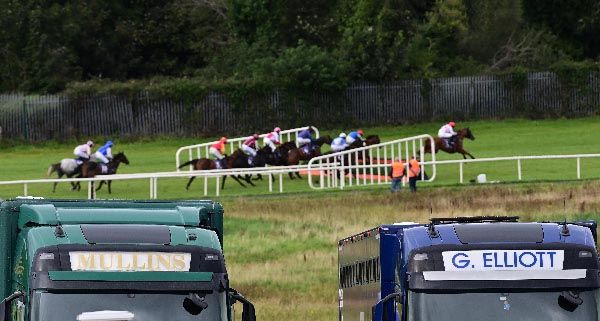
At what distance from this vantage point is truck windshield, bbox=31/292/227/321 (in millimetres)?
13172

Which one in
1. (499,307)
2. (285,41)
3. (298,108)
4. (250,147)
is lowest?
(250,147)

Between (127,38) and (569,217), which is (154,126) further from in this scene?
(569,217)

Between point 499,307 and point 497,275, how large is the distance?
25 centimetres

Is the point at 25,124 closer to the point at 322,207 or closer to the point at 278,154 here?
the point at 278,154

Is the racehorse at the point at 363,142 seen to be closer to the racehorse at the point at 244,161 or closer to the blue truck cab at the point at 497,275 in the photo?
the racehorse at the point at 244,161

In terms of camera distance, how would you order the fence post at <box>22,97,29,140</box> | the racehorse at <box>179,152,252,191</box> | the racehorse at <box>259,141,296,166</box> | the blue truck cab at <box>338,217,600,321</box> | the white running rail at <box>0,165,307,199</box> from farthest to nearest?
1. the fence post at <box>22,97,29,140</box>
2. the racehorse at <box>259,141,296,166</box>
3. the racehorse at <box>179,152,252,191</box>
4. the white running rail at <box>0,165,307,199</box>
5. the blue truck cab at <box>338,217,600,321</box>

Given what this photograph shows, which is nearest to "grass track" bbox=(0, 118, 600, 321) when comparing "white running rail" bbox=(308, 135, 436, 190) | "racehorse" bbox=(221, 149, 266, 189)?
"racehorse" bbox=(221, 149, 266, 189)

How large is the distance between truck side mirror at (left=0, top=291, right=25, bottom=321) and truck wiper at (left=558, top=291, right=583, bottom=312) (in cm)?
417

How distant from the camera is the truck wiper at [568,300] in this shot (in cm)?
1380

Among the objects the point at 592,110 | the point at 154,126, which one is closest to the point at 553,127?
the point at 592,110

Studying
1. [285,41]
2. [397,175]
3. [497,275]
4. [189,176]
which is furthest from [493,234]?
[285,41]

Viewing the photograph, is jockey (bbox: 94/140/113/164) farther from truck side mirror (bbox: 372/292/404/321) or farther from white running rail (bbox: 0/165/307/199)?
truck side mirror (bbox: 372/292/404/321)

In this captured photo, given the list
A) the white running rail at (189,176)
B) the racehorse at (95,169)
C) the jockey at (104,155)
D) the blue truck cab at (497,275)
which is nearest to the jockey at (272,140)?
the white running rail at (189,176)

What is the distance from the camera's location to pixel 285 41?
76.4 m
